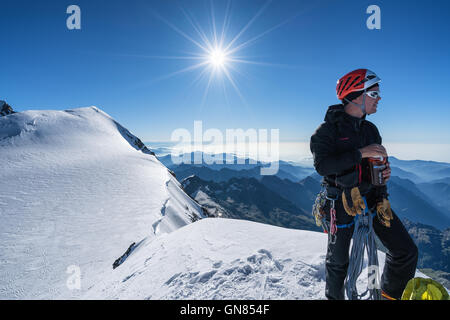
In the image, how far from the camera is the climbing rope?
3564 millimetres

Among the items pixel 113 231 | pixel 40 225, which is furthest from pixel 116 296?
pixel 40 225

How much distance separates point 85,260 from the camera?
1273 cm

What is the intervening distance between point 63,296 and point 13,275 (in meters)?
4.52

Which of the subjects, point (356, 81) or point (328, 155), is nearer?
point (328, 155)

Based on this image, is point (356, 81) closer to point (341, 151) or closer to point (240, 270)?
point (341, 151)

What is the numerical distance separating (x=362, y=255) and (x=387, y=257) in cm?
36

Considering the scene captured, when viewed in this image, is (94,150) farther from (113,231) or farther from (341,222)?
(341,222)

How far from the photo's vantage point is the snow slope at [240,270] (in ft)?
14.3

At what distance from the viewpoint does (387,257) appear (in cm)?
347

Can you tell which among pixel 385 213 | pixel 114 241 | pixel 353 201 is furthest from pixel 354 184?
pixel 114 241

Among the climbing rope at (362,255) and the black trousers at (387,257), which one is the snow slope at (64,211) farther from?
the climbing rope at (362,255)

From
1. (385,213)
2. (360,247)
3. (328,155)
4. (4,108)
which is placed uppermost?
(4,108)

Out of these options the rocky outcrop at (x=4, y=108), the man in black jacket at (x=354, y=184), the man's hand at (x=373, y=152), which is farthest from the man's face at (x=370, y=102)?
the rocky outcrop at (x=4, y=108)

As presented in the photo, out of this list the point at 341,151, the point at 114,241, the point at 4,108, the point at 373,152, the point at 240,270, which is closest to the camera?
the point at 373,152
